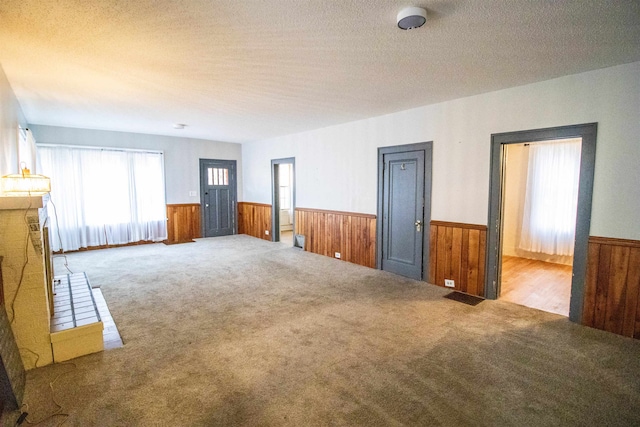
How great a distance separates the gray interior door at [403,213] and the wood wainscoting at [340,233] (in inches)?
12.2

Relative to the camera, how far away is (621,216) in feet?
9.66

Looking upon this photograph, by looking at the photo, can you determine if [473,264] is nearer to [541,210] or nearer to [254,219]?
[541,210]

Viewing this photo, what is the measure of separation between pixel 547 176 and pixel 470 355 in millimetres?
4598

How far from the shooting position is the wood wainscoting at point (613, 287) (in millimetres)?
2885

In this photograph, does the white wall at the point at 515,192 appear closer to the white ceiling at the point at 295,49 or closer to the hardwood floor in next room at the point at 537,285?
the hardwood floor in next room at the point at 537,285

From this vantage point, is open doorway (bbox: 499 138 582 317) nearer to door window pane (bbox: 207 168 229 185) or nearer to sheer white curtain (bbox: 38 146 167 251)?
door window pane (bbox: 207 168 229 185)

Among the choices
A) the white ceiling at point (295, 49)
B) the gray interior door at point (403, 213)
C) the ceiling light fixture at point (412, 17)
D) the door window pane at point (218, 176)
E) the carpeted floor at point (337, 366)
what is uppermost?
the white ceiling at point (295, 49)

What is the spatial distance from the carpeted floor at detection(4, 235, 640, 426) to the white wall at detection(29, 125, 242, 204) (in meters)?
3.97

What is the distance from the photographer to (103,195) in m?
6.66

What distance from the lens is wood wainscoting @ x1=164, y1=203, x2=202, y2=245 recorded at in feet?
25.2

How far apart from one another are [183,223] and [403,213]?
223 inches

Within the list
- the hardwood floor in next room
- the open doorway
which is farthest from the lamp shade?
the open doorway

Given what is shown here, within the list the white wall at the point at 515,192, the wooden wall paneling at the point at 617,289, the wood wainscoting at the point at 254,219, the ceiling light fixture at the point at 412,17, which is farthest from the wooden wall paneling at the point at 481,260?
the wood wainscoting at the point at 254,219

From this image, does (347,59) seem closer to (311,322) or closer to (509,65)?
(509,65)
